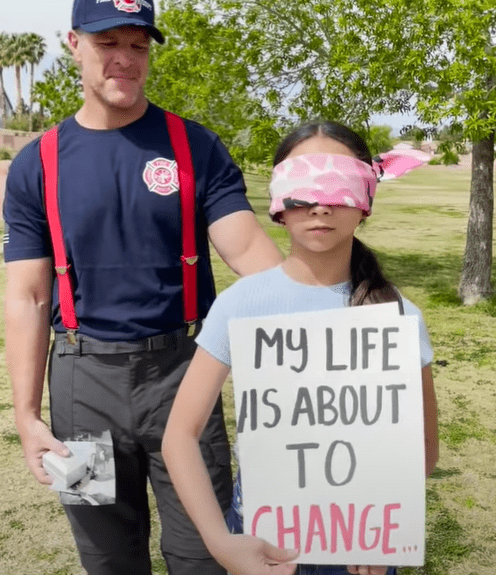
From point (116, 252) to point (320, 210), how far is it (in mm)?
951

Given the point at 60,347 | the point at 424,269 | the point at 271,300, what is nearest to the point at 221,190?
the point at 60,347

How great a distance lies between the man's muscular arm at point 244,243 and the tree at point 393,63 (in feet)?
27.9

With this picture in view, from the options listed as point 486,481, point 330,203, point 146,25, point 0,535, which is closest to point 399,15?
point 486,481

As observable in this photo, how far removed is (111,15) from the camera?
2.70 metres

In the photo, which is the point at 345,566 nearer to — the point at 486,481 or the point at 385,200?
the point at 486,481

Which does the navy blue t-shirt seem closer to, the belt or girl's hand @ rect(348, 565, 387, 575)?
the belt

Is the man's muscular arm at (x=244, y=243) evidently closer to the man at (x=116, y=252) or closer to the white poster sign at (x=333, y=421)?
the man at (x=116, y=252)

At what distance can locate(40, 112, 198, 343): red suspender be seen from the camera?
2.81m

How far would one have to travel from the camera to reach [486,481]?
6273 millimetres

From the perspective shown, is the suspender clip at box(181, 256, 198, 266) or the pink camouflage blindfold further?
the suspender clip at box(181, 256, 198, 266)

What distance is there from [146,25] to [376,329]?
4.21 feet

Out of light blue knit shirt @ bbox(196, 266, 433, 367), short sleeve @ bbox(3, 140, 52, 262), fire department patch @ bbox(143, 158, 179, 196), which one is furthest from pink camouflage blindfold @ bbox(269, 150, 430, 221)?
short sleeve @ bbox(3, 140, 52, 262)

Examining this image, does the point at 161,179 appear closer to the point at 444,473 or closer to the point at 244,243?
the point at 244,243

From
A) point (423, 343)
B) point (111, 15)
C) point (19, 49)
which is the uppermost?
point (19, 49)
